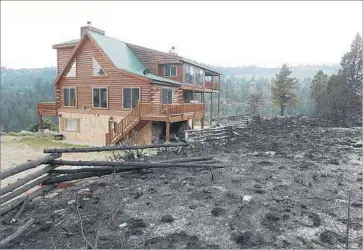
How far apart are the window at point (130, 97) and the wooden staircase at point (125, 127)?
2122 millimetres

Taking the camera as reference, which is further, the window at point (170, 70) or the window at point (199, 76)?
the window at point (199, 76)

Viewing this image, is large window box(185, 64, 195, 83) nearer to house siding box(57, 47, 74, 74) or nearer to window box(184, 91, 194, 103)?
window box(184, 91, 194, 103)

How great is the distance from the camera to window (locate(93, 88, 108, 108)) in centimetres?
2405

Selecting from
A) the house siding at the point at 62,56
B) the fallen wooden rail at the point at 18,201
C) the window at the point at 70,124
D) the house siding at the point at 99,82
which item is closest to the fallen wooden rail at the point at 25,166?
the fallen wooden rail at the point at 18,201

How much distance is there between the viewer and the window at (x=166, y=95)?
23.5m

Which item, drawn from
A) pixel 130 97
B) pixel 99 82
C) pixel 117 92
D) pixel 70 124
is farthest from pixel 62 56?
pixel 130 97

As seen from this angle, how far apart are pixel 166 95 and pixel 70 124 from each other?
946 cm

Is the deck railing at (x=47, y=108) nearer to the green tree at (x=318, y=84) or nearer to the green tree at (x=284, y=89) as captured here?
the green tree at (x=284, y=89)

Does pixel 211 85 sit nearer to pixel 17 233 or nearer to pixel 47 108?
pixel 47 108

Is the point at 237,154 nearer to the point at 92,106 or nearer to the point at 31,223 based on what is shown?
the point at 31,223

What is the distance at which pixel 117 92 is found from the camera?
23.1 m

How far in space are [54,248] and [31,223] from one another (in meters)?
1.31

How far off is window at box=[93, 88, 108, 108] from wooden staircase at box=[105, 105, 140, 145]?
13.7 ft

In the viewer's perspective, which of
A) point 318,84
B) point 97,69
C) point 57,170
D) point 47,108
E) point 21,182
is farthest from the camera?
point 318,84
